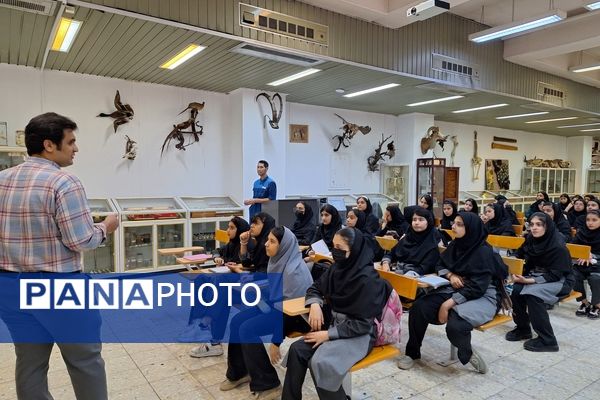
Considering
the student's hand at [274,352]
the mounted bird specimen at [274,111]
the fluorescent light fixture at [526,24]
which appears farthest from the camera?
the mounted bird specimen at [274,111]

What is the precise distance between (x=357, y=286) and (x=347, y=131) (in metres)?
6.72

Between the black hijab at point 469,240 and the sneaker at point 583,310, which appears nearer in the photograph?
the black hijab at point 469,240

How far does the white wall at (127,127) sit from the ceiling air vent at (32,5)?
7.57ft

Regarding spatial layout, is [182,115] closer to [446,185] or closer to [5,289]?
[5,289]

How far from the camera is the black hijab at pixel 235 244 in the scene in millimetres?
3703

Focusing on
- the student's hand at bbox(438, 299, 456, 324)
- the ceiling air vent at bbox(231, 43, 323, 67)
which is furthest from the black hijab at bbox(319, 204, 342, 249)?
the student's hand at bbox(438, 299, 456, 324)

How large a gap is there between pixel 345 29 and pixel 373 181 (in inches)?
186

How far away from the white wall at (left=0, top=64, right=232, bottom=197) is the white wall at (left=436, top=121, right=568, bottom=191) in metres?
6.42

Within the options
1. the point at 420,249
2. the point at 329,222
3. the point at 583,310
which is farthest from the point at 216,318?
the point at 583,310

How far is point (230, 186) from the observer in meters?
7.15

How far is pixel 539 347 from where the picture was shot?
336 centimetres

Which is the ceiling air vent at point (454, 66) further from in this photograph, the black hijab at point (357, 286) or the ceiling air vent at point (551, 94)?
the black hijab at point (357, 286)

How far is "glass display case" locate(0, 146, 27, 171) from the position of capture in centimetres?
508

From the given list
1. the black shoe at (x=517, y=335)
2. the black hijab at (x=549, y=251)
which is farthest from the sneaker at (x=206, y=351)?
the black hijab at (x=549, y=251)
